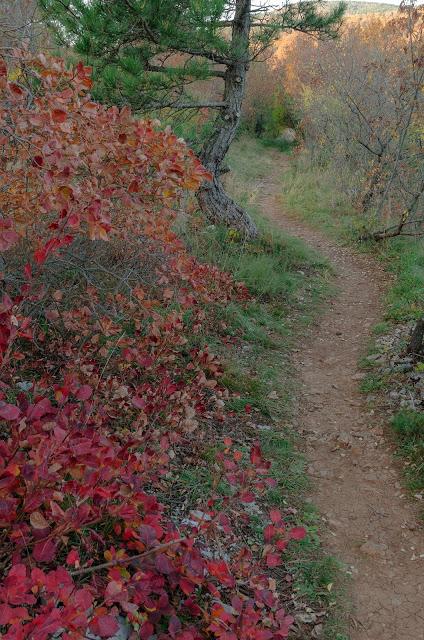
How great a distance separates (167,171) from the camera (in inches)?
117

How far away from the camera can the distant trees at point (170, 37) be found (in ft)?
18.8

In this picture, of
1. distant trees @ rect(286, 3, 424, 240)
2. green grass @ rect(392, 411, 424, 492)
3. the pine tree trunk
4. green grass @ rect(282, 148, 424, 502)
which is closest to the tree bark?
green grass @ rect(282, 148, 424, 502)

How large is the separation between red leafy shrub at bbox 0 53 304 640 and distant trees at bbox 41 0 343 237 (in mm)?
2806

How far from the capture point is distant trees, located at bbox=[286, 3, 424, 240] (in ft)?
31.1

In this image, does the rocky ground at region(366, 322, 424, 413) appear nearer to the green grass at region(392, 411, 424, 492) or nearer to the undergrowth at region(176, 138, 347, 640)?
the green grass at region(392, 411, 424, 492)

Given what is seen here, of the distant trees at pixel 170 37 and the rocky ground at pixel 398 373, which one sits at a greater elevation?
the distant trees at pixel 170 37

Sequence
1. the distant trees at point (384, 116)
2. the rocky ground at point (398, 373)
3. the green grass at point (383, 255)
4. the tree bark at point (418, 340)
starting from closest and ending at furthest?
1. the green grass at point (383, 255)
2. the rocky ground at point (398, 373)
3. the tree bark at point (418, 340)
4. the distant trees at point (384, 116)

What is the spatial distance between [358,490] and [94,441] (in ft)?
7.34

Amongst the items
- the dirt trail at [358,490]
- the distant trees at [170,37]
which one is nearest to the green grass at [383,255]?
the dirt trail at [358,490]

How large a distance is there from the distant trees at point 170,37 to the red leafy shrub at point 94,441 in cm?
281

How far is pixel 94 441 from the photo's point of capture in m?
2.35

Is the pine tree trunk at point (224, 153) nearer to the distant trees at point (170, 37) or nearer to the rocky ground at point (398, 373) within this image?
the distant trees at point (170, 37)

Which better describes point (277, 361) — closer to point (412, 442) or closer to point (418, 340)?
point (418, 340)

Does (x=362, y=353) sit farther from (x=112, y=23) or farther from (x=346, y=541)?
(x=112, y=23)
